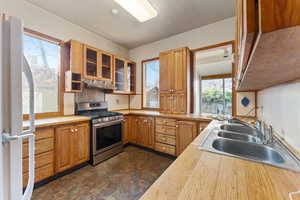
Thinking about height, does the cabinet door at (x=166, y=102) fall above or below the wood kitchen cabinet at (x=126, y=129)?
above

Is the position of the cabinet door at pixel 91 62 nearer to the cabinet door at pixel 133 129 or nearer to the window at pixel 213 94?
the cabinet door at pixel 133 129

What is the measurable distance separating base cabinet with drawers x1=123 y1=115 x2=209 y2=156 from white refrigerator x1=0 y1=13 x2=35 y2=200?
7.14 feet

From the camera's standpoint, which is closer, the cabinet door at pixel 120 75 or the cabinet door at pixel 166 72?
the cabinet door at pixel 166 72

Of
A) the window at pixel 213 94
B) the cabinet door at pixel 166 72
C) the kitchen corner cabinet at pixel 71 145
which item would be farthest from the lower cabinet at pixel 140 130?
the window at pixel 213 94

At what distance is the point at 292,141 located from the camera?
0.96m

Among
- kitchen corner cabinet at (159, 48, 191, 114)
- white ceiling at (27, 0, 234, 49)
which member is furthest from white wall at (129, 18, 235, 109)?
kitchen corner cabinet at (159, 48, 191, 114)

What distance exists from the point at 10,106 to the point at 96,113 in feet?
6.88

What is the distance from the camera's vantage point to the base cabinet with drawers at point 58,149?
1704mm

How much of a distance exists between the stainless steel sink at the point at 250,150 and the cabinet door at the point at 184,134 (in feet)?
3.82

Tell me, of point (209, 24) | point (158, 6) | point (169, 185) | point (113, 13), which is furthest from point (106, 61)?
point (169, 185)

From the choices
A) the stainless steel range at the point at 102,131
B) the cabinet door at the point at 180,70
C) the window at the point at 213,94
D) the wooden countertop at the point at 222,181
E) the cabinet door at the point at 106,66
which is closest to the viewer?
the wooden countertop at the point at 222,181

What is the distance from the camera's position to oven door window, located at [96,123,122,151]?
7.87 ft

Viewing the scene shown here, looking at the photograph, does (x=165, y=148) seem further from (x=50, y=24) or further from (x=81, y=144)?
(x=50, y=24)

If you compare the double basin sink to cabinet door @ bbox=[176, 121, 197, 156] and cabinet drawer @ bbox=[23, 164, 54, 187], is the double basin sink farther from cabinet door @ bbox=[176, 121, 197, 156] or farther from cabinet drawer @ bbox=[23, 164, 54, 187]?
cabinet drawer @ bbox=[23, 164, 54, 187]
